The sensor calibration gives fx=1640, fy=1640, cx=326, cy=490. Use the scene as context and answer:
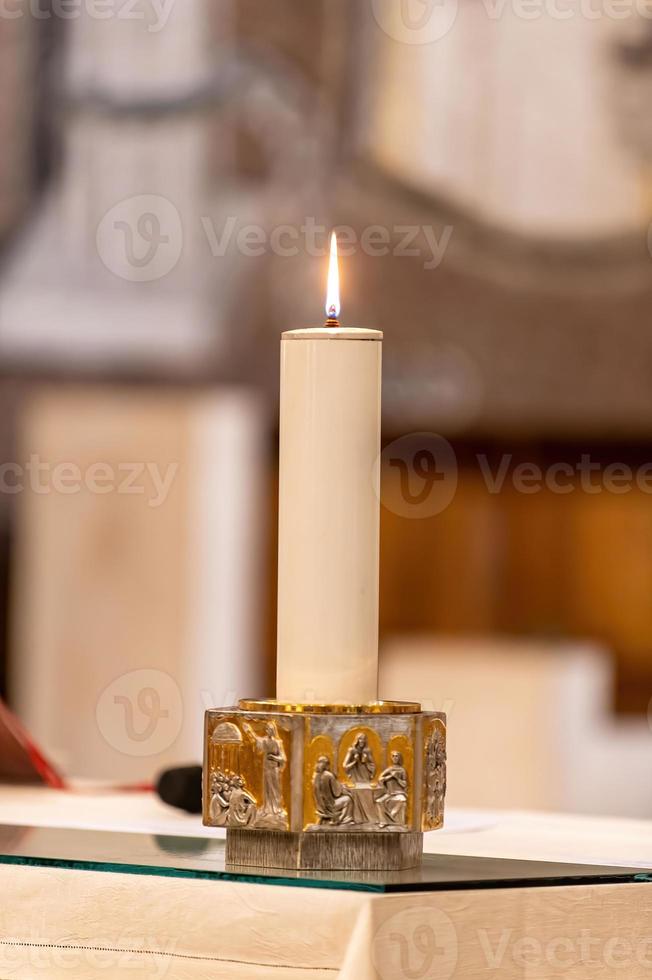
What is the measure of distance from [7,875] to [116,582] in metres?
3.70

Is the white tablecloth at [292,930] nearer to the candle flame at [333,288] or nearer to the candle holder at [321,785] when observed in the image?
the candle holder at [321,785]

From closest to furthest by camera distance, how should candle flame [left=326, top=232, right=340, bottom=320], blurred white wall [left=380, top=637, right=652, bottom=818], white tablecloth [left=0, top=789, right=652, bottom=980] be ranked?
1. white tablecloth [left=0, top=789, right=652, bottom=980]
2. candle flame [left=326, top=232, right=340, bottom=320]
3. blurred white wall [left=380, top=637, right=652, bottom=818]

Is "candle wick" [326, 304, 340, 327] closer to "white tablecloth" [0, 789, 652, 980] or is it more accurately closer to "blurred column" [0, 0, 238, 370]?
"white tablecloth" [0, 789, 652, 980]

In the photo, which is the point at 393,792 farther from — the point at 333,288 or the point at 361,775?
the point at 333,288

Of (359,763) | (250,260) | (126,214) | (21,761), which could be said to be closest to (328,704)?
(359,763)

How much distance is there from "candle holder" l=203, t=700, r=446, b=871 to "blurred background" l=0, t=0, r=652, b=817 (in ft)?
11.8

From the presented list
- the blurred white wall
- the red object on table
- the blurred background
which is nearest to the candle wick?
the red object on table

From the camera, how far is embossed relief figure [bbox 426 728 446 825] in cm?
53

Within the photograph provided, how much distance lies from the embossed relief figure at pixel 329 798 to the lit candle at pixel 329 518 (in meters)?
0.03

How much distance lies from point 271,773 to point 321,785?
2 cm

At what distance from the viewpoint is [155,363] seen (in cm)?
424

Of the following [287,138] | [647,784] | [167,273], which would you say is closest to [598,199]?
[287,138]

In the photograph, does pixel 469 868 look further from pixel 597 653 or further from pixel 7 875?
pixel 597 653

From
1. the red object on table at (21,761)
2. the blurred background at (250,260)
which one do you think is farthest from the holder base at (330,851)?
the blurred background at (250,260)
